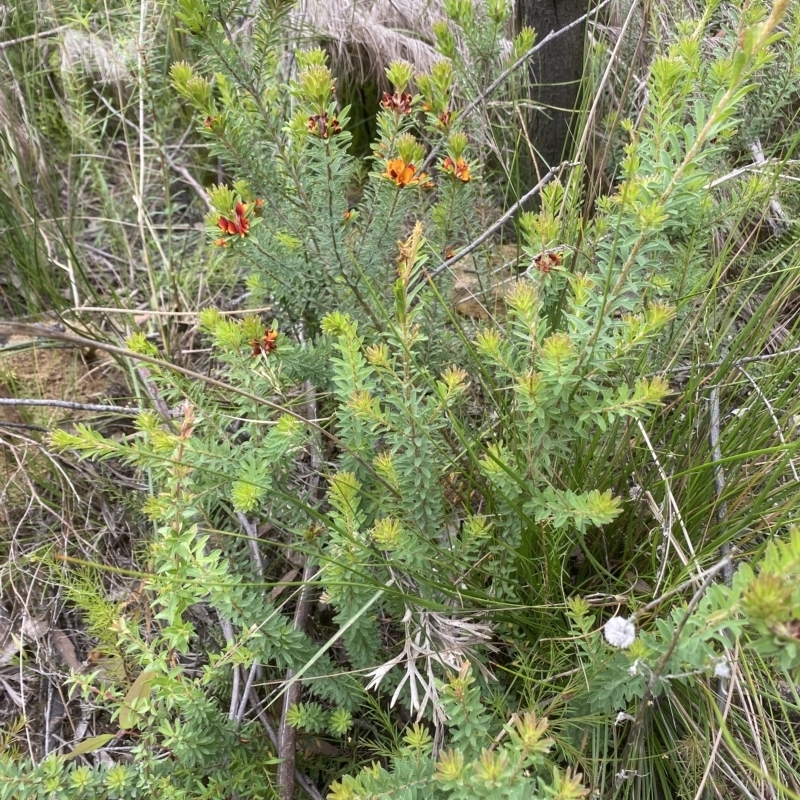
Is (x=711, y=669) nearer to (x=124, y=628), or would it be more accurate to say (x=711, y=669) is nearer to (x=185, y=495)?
(x=185, y=495)

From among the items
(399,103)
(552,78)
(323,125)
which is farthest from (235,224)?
(552,78)

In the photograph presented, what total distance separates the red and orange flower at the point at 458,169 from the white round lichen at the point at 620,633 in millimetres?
935

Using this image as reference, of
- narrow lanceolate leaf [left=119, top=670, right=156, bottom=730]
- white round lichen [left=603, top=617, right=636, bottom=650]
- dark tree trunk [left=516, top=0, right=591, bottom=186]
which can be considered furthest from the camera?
dark tree trunk [left=516, top=0, right=591, bottom=186]

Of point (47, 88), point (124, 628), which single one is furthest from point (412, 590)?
point (47, 88)

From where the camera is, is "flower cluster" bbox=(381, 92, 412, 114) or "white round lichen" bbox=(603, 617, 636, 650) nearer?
"white round lichen" bbox=(603, 617, 636, 650)

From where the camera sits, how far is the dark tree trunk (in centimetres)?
198

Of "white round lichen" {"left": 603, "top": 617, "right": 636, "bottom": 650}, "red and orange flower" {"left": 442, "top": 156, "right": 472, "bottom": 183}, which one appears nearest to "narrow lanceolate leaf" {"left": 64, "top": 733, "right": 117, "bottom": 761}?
"white round lichen" {"left": 603, "top": 617, "right": 636, "bottom": 650}

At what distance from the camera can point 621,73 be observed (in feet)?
7.39

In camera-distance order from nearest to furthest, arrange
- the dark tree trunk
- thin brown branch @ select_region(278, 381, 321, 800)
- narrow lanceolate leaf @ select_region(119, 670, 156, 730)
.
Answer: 1. narrow lanceolate leaf @ select_region(119, 670, 156, 730)
2. thin brown branch @ select_region(278, 381, 321, 800)
3. the dark tree trunk

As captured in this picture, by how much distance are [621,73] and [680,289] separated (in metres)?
1.19

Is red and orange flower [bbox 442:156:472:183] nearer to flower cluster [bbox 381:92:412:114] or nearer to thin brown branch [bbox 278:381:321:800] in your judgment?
flower cluster [bbox 381:92:412:114]

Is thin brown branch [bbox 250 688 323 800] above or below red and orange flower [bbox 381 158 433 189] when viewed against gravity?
below

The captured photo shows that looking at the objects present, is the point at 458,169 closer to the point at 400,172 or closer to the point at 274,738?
the point at 400,172

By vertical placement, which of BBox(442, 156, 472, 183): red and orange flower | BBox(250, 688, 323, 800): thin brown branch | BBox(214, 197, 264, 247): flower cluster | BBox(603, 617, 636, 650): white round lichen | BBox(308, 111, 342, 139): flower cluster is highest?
BBox(308, 111, 342, 139): flower cluster
